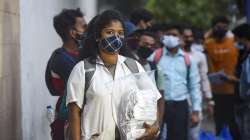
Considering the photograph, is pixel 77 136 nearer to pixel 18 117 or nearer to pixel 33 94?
pixel 18 117

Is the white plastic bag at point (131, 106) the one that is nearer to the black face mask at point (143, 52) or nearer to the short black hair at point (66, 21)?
the short black hair at point (66, 21)

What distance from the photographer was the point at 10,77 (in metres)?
6.66

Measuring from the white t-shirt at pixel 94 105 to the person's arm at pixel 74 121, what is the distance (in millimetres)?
29

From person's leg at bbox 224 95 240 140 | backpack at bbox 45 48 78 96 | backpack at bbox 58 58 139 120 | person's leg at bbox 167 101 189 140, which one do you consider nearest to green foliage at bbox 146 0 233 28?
person's leg at bbox 224 95 240 140

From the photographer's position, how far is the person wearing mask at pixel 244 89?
29.9ft

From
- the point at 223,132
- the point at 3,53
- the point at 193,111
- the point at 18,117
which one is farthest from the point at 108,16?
the point at 223,132

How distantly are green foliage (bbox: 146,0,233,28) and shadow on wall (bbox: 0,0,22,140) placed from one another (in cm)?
1686

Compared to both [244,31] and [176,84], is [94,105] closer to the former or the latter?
[176,84]

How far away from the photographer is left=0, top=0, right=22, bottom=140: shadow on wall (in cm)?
636

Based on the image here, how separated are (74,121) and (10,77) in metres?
1.33

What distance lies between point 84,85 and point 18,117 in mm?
1628

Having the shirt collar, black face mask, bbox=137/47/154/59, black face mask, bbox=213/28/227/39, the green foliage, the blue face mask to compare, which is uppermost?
the green foliage

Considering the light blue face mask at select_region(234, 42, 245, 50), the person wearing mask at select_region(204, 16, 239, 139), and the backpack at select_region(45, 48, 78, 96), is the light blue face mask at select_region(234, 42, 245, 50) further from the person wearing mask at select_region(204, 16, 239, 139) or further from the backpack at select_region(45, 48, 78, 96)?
the backpack at select_region(45, 48, 78, 96)

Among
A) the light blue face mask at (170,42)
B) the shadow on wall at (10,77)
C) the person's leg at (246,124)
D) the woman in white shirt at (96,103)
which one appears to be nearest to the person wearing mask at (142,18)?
the light blue face mask at (170,42)
